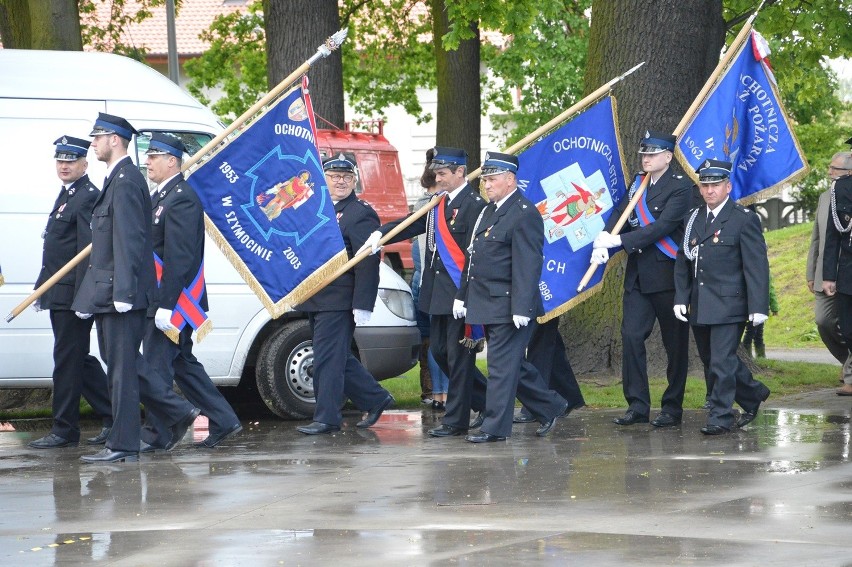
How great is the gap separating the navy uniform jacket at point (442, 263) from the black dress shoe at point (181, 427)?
184cm

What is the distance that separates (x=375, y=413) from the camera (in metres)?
10.6

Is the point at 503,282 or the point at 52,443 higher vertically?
the point at 503,282

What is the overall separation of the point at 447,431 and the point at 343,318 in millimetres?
1101

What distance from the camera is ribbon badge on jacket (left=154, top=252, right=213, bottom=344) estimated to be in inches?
362

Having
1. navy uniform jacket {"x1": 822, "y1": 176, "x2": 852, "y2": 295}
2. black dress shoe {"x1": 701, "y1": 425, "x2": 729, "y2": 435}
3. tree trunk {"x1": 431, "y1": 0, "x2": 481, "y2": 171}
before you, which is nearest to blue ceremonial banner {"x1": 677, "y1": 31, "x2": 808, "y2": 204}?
navy uniform jacket {"x1": 822, "y1": 176, "x2": 852, "y2": 295}

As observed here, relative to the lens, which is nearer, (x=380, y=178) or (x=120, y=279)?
(x=120, y=279)

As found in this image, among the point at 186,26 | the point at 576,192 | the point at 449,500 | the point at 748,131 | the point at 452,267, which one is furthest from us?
the point at 186,26

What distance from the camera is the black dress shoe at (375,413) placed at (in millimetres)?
10531

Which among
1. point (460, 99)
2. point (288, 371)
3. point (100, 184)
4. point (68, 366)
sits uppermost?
point (460, 99)

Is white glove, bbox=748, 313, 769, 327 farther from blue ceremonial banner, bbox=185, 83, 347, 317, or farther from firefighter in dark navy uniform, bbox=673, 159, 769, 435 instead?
blue ceremonial banner, bbox=185, 83, 347, 317

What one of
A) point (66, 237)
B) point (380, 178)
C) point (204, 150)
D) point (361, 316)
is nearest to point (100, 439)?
point (66, 237)

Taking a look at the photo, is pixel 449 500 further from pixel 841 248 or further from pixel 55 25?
pixel 55 25

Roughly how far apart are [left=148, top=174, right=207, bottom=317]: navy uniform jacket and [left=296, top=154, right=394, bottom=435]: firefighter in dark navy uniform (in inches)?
51.5

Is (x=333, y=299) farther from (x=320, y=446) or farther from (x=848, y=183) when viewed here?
(x=848, y=183)
